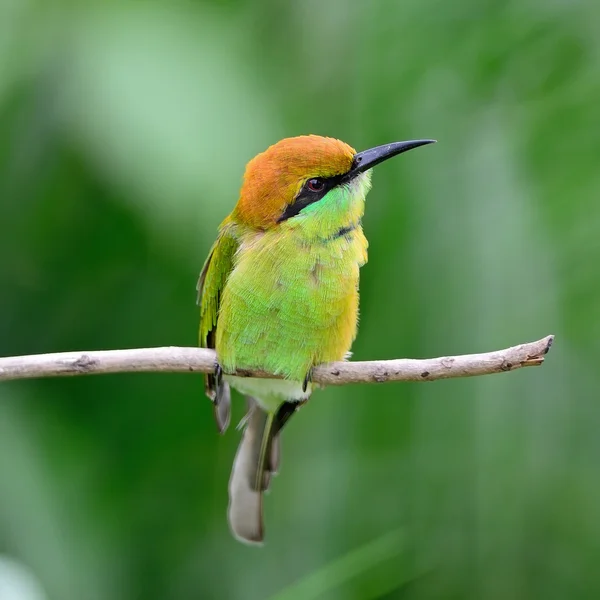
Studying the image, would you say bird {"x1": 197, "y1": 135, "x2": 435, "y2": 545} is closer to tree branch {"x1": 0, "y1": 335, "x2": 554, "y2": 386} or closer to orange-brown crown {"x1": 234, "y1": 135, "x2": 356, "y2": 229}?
orange-brown crown {"x1": 234, "y1": 135, "x2": 356, "y2": 229}

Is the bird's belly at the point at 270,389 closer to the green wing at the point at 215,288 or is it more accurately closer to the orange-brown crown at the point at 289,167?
the green wing at the point at 215,288

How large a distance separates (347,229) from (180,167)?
1.52 feet

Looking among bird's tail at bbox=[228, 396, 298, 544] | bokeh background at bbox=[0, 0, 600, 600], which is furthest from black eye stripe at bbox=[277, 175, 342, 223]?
bird's tail at bbox=[228, 396, 298, 544]

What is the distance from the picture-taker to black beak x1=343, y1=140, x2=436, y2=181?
218 cm

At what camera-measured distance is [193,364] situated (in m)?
1.92

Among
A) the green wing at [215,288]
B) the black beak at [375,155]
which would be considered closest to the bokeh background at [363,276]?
the green wing at [215,288]

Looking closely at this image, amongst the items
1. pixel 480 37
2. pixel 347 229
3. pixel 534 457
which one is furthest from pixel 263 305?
pixel 480 37

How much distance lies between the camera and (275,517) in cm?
296

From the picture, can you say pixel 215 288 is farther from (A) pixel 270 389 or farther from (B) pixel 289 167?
(B) pixel 289 167

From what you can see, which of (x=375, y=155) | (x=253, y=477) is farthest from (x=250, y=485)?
(x=375, y=155)

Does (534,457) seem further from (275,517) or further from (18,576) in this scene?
(18,576)

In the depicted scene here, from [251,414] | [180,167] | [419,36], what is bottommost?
[251,414]

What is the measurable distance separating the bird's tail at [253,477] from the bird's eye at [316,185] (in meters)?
0.65

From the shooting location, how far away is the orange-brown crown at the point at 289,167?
2152 millimetres
